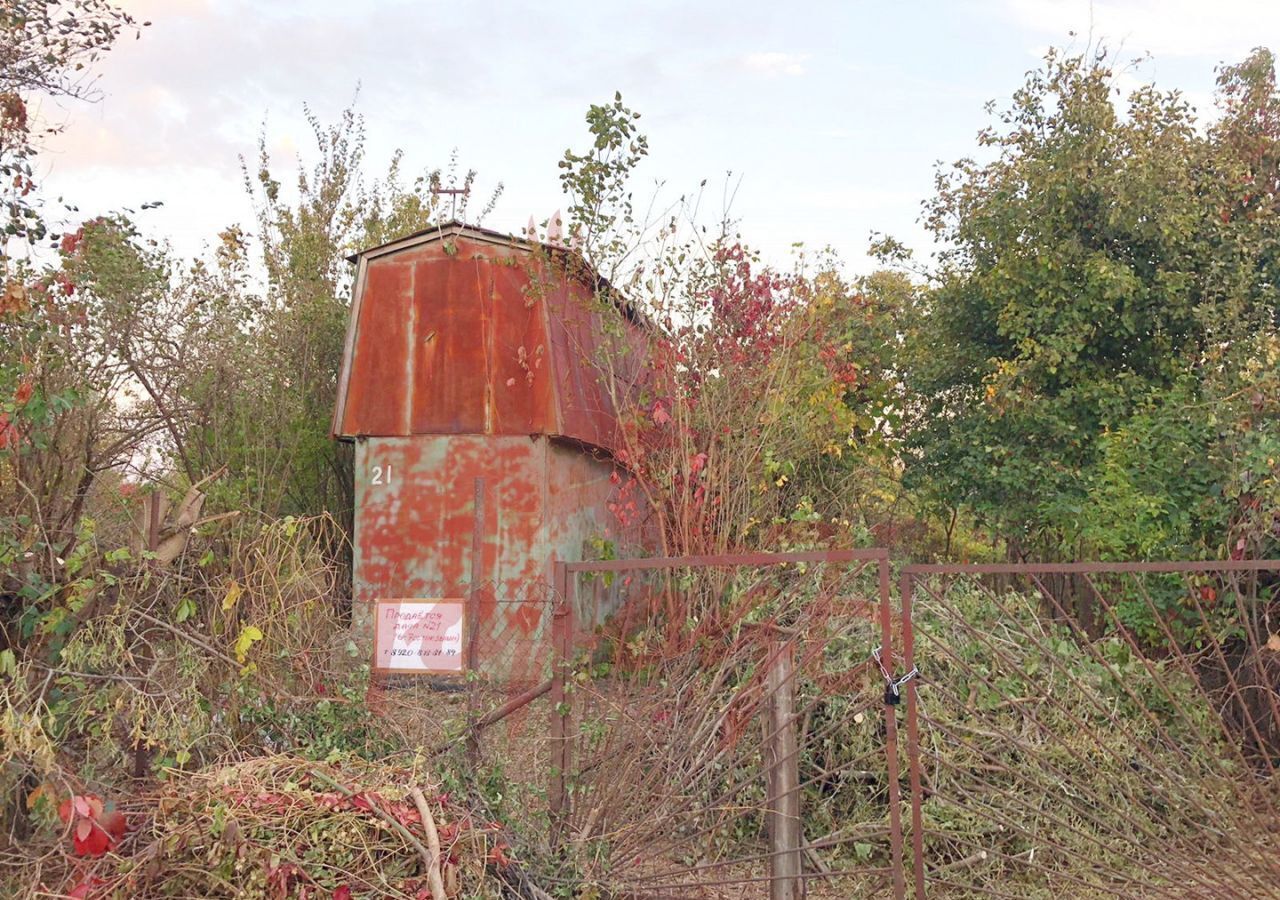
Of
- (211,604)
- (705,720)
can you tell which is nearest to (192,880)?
(211,604)

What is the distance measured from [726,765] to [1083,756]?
1.80 m

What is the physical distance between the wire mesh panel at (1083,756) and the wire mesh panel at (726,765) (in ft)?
1.24

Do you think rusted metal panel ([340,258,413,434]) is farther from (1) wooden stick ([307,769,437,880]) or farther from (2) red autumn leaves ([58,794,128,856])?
(2) red autumn leaves ([58,794,128,856])

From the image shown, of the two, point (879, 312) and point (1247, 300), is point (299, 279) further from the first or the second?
point (1247, 300)

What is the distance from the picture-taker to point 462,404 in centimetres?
1036

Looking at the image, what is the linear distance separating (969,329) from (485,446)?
6.34 m

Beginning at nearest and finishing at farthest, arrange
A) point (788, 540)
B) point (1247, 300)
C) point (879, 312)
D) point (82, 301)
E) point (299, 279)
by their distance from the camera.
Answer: point (82, 301)
point (788, 540)
point (1247, 300)
point (299, 279)
point (879, 312)

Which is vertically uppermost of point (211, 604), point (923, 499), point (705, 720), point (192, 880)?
point (923, 499)

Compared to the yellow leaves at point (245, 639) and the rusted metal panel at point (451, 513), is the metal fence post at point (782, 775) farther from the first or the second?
Answer: the rusted metal panel at point (451, 513)

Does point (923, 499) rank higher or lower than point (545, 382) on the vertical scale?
lower

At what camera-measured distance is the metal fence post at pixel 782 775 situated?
5008mm

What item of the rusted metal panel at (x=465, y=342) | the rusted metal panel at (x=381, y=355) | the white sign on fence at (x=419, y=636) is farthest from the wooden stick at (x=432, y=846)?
the rusted metal panel at (x=381, y=355)

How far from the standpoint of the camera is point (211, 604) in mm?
4953

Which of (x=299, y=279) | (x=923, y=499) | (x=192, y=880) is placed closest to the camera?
(x=192, y=880)
